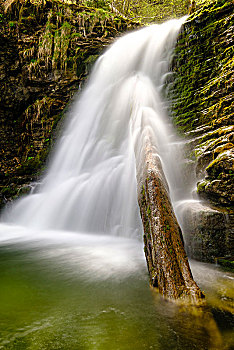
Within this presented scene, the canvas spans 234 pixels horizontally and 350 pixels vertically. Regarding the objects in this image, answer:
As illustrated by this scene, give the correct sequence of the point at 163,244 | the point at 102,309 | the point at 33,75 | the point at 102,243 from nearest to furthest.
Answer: the point at 102,309
the point at 163,244
the point at 102,243
the point at 33,75

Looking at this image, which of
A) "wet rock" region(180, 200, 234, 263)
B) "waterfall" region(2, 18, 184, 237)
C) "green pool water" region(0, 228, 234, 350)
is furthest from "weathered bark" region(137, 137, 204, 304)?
"waterfall" region(2, 18, 184, 237)

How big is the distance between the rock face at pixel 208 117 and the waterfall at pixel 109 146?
1.80 feet

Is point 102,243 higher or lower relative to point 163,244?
lower

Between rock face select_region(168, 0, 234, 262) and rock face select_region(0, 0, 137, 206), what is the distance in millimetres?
5208

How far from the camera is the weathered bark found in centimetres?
181

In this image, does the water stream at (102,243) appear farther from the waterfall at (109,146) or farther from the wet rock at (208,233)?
the wet rock at (208,233)

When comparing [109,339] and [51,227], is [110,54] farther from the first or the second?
[109,339]

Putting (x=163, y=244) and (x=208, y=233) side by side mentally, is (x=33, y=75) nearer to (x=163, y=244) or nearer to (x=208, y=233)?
(x=208, y=233)

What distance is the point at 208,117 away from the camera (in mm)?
4875

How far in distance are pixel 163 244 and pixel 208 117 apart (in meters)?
3.91

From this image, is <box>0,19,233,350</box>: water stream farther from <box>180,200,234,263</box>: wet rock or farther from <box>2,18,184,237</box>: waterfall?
<box>180,200,234,263</box>: wet rock

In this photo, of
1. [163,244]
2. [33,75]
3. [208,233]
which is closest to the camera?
[163,244]

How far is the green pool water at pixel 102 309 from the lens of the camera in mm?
1338

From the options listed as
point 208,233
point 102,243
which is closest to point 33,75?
point 102,243
